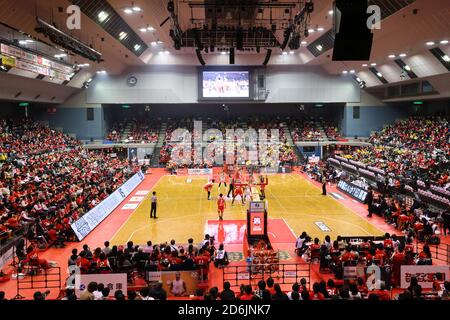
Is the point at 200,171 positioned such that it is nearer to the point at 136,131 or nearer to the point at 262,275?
the point at 136,131

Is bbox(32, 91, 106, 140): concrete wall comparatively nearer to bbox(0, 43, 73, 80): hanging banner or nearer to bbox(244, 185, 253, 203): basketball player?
bbox(0, 43, 73, 80): hanging banner

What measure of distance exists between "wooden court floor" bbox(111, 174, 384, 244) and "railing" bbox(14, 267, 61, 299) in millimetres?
4257

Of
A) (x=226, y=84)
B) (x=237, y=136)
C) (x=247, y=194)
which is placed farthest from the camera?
(x=237, y=136)

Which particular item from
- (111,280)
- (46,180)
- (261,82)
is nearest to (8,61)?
(46,180)

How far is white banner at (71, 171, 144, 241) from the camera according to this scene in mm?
17703

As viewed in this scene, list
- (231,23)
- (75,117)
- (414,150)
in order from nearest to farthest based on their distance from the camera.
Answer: (231,23) → (414,150) → (75,117)

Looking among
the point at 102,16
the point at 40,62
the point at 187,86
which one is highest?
the point at 102,16

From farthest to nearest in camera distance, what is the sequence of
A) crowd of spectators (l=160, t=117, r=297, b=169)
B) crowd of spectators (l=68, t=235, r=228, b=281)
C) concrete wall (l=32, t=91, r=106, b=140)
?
concrete wall (l=32, t=91, r=106, b=140) → crowd of spectators (l=160, t=117, r=297, b=169) → crowd of spectators (l=68, t=235, r=228, b=281)

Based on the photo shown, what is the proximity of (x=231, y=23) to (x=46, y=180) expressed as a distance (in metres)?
17.1

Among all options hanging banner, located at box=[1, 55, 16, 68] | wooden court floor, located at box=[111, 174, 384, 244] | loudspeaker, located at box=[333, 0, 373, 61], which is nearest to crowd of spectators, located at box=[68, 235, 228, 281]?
wooden court floor, located at box=[111, 174, 384, 244]

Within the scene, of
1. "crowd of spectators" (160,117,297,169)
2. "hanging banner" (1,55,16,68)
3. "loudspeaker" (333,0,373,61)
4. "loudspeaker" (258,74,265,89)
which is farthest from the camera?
"loudspeaker" (258,74,265,89)

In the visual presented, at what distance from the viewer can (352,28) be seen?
8.84 m

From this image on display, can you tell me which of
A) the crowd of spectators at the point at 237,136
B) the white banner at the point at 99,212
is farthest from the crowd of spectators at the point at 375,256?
the crowd of spectators at the point at 237,136

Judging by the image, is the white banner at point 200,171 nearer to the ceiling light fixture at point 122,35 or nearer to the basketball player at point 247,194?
the basketball player at point 247,194
